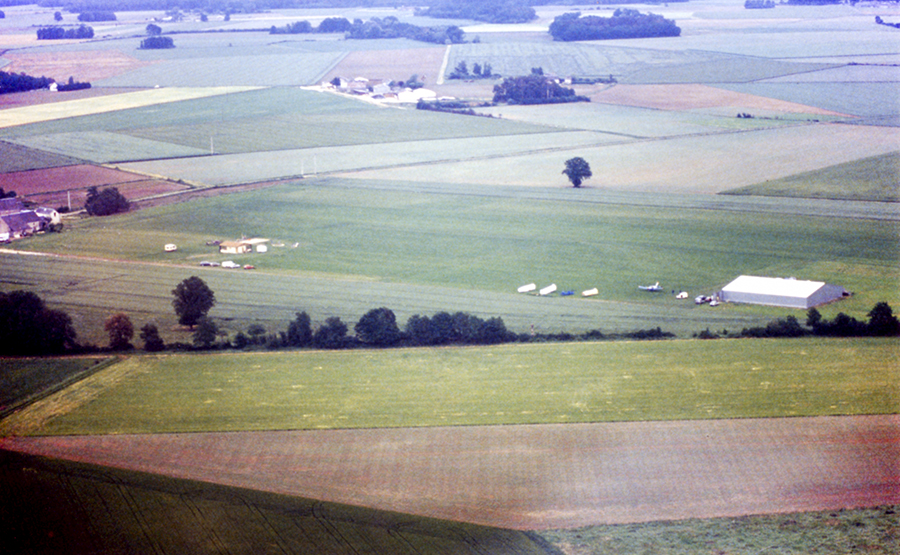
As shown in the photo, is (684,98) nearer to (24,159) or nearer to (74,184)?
(74,184)

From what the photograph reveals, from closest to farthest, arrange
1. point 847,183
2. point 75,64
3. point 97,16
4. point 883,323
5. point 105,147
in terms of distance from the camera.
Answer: point 883,323 → point 847,183 → point 105,147 → point 75,64 → point 97,16

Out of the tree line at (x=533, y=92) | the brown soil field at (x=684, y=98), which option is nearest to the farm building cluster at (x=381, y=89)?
the tree line at (x=533, y=92)

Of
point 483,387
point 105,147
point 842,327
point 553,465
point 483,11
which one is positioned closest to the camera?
point 553,465

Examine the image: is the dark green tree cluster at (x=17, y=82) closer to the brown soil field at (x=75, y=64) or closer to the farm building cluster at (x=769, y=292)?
the brown soil field at (x=75, y=64)

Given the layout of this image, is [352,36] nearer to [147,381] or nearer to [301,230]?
[301,230]

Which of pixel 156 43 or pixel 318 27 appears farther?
pixel 318 27

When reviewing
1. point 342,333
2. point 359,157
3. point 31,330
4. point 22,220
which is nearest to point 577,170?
point 359,157

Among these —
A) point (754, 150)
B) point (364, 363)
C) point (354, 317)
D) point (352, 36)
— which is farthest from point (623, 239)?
point (352, 36)
